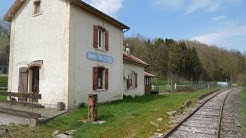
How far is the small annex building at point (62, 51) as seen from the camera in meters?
16.3

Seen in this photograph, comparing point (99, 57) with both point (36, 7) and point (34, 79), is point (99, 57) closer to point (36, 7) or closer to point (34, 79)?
point (34, 79)

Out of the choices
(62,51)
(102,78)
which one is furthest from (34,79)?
(102,78)

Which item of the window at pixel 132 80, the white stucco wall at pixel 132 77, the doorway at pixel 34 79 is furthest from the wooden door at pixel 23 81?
the window at pixel 132 80

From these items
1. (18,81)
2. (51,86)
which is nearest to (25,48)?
(18,81)

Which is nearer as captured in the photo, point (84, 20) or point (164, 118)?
point (164, 118)

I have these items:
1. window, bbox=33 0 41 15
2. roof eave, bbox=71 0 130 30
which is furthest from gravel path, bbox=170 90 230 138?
window, bbox=33 0 41 15

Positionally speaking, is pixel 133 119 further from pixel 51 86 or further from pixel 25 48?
pixel 25 48

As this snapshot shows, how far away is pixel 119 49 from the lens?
22.0 m

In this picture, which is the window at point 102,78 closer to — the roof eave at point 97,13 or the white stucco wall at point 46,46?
the roof eave at point 97,13

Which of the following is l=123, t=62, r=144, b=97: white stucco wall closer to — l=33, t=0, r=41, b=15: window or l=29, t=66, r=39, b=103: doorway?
l=29, t=66, r=39, b=103: doorway

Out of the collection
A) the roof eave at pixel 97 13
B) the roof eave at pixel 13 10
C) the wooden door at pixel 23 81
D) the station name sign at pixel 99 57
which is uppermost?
the roof eave at pixel 13 10

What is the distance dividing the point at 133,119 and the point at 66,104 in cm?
483

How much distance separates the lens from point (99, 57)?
62.2 ft

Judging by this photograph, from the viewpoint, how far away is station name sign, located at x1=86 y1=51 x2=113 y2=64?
58.5 feet
